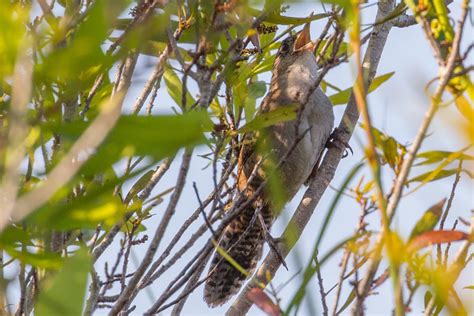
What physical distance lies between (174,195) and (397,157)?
17.8 inches

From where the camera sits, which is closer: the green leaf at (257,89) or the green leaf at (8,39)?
the green leaf at (8,39)

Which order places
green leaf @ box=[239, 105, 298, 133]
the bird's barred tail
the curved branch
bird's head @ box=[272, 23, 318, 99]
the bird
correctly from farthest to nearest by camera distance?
the bird's barred tail, bird's head @ box=[272, 23, 318, 99], the bird, the curved branch, green leaf @ box=[239, 105, 298, 133]

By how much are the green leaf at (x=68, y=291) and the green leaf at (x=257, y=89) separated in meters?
1.74

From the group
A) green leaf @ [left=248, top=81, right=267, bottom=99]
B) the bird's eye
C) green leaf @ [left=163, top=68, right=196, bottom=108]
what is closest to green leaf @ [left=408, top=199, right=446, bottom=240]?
green leaf @ [left=248, top=81, right=267, bottom=99]

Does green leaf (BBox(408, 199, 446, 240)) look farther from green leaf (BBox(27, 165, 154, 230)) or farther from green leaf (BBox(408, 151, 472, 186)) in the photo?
green leaf (BBox(27, 165, 154, 230))

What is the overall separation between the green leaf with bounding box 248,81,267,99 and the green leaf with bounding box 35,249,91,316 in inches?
68.6

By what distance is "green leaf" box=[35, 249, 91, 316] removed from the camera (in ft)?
3.90

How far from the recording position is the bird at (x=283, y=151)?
13.4 feet

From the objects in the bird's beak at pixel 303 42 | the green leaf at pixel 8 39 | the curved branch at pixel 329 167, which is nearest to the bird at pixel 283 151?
the bird's beak at pixel 303 42

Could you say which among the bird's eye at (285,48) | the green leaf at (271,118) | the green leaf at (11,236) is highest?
the bird's eye at (285,48)

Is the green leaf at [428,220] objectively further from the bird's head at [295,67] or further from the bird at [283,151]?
the bird's head at [295,67]

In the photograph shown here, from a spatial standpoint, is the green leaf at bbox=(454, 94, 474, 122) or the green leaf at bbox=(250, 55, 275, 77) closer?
the green leaf at bbox=(454, 94, 474, 122)

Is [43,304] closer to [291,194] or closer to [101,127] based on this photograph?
[101,127]

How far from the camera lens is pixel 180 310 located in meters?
2.69
